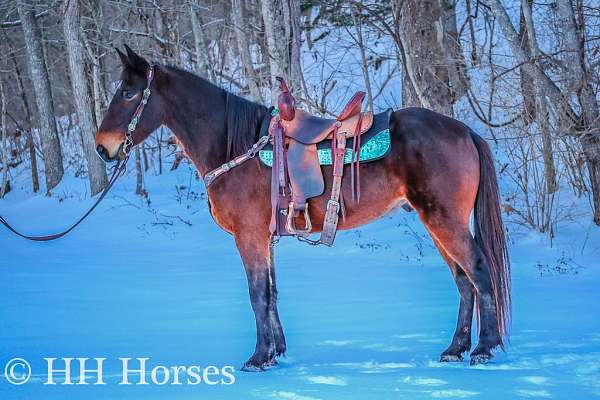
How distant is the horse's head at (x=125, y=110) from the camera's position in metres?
4.88

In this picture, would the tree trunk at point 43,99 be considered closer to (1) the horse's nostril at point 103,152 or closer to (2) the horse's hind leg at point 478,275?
(1) the horse's nostril at point 103,152

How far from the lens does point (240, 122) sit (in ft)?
16.2

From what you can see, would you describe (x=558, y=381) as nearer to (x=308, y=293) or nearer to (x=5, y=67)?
(x=308, y=293)

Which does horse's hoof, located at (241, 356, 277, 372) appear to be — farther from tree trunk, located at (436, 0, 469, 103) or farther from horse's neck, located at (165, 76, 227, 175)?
tree trunk, located at (436, 0, 469, 103)

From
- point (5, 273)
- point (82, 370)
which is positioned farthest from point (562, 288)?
point (5, 273)

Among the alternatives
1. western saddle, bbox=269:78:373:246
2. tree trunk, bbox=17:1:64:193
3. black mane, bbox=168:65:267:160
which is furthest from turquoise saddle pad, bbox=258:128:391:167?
tree trunk, bbox=17:1:64:193

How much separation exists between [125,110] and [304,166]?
1.22 meters

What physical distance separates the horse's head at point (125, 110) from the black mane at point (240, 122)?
0.25 m

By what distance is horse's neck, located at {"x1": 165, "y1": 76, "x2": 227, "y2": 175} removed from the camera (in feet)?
16.3

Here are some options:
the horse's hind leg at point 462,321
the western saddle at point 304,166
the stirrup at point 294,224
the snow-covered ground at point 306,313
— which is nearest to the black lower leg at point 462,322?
the horse's hind leg at point 462,321

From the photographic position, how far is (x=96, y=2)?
19.0 metres

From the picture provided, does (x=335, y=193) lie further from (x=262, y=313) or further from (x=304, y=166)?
(x=262, y=313)
